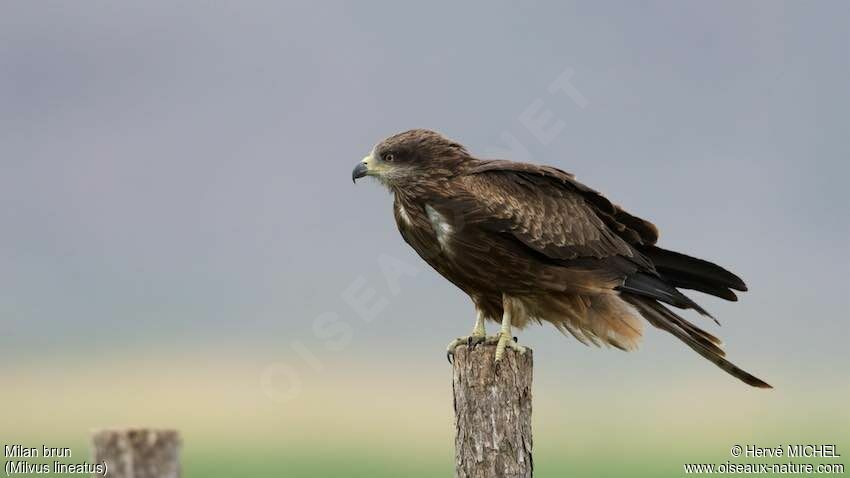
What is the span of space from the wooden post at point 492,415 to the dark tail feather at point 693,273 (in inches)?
75.0

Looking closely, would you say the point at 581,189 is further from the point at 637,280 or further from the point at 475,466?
the point at 475,466

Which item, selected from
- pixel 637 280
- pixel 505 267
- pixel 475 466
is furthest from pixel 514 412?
pixel 637 280

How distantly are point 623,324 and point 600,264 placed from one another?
52 centimetres

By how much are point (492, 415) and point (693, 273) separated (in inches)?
97.4

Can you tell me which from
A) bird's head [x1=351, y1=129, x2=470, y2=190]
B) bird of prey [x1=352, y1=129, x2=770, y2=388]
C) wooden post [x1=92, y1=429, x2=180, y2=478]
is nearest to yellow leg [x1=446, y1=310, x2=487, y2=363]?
bird of prey [x1=352, y1=129, x2=770, y2=388]

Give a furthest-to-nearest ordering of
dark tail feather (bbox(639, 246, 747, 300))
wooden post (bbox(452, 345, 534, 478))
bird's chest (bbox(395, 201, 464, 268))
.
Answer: dark tail feather (bbox(639, 246, 747, 300)), bird's chest (bbox(395, 201, 464, 268)), wooden post (bbox(452, 345, 534, 478))

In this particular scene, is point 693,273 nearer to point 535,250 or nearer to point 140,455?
point 535,250

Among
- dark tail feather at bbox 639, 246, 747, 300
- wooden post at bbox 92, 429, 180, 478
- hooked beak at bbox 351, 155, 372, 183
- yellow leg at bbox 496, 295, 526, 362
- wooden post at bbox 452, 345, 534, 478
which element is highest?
hooked beak at bbox 351, 155, 372, 183

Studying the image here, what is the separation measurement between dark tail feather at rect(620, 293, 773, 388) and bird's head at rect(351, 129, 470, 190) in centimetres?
179

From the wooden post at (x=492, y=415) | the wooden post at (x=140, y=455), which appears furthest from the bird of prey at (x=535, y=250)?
the wooden post at (x=140, y=455)

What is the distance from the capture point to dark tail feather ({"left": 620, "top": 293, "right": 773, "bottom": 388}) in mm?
8750

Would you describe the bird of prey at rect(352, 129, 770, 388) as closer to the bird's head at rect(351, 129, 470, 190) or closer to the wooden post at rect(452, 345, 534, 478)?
the bird's head at rect(351, 129, 470, 190)

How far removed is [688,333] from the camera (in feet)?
29.1

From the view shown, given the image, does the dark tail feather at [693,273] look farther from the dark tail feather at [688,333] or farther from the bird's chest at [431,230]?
the bird's chest at [431,230]
